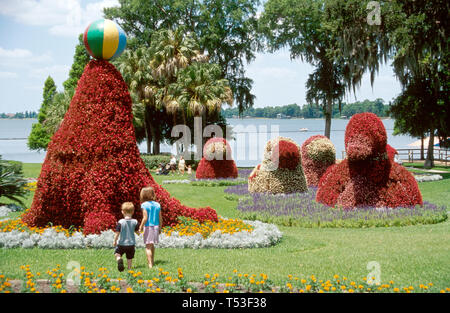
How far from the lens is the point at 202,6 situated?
36375 mm

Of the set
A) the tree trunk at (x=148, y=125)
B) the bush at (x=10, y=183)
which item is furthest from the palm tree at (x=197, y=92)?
the bush at (x=10, y=183)

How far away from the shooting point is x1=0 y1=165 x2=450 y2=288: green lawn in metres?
5.80

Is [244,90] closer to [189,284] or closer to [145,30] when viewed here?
[145,30]

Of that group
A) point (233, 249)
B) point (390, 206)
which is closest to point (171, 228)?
point (233, 249)

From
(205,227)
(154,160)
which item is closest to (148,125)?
(154,160)

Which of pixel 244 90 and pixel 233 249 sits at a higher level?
pixel 244 90

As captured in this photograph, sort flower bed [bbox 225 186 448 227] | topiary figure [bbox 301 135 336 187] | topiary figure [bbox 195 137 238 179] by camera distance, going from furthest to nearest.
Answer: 1. topiary figure [bbox 195 137 238 179]
2. topiary figure [bbox 301 135 336 187]
3. flower bed [bbox 225 186 448 227]

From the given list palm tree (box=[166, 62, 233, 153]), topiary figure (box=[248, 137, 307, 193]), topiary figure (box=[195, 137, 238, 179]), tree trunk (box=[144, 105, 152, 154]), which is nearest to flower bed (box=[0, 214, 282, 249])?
topiary figure (box=[248, 137, 307, 193])

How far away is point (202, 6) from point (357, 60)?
16414mm

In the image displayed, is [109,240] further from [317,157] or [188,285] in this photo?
[317,157]

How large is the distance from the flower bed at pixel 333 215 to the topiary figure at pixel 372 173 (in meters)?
0.31

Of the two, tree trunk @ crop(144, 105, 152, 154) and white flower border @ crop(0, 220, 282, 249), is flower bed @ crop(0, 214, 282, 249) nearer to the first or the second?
white flower border @ crop(0, 220, 282, 249)

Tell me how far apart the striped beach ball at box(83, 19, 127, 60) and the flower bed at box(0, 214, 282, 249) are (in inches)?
132

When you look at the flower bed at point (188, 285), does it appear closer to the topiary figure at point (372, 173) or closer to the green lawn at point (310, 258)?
the green lawn at point (310, 258)
